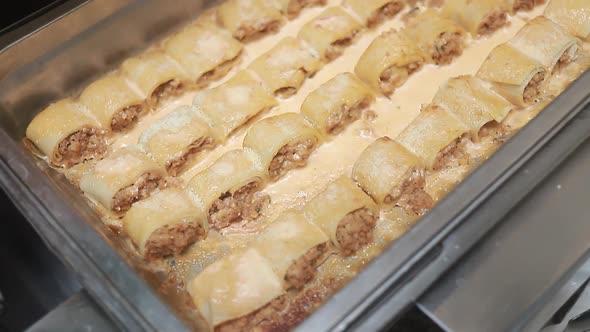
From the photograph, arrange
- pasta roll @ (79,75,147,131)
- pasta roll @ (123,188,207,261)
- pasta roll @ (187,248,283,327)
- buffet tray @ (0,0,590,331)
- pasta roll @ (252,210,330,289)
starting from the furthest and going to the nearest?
pasta roll @ (79,75,147,131)
pasta roll @ (123,188,207,261)
pasta roll @ (252,210,330,289)
pasta roll @ (187,248,283,327)
buffet tray @ (0,0,590,331)

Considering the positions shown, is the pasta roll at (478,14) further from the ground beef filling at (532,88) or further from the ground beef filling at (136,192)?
the ground beef filling at (136,192)

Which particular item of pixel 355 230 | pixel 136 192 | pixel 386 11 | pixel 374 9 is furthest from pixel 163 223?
pixel 386 11

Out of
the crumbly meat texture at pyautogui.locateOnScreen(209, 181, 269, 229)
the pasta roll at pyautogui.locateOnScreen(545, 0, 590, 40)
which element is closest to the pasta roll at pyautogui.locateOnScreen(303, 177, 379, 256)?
the crumbly meat texture at pyautogui.locateOnScreen(209, 181, 269, 229)

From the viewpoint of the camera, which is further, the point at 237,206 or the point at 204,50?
the point at 204,50

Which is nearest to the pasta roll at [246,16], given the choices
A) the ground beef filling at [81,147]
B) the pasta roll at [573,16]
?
the ground beef filling at [81,147]

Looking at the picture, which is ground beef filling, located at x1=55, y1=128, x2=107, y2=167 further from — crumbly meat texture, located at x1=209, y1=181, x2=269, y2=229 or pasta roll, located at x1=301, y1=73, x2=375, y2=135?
pasta roll, located at x1=301, y1=73, x2=375, y2=135

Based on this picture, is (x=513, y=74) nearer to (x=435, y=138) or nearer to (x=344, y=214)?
(x=435, y=138)
